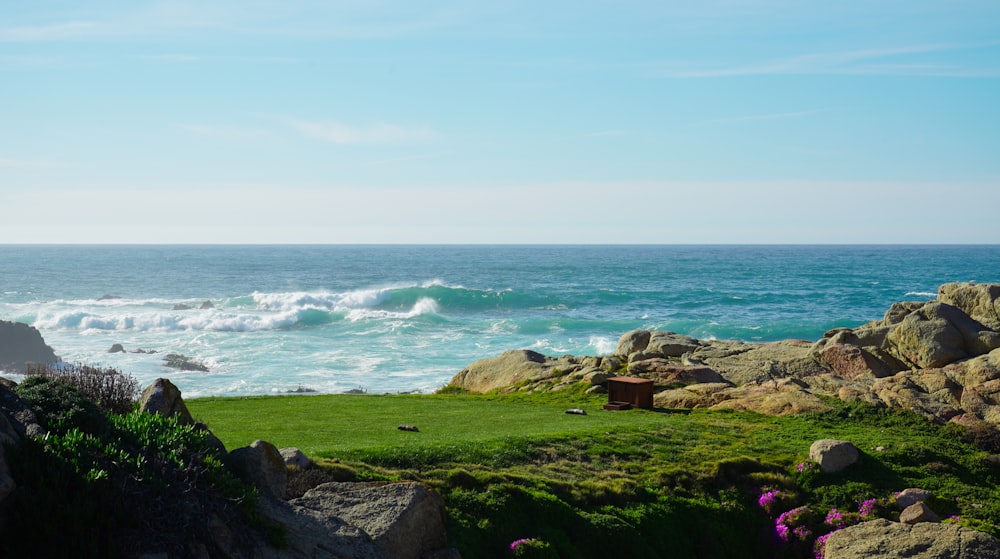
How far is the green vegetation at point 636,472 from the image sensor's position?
13.6 metres

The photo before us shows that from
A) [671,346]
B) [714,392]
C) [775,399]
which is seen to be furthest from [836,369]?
[671,346]

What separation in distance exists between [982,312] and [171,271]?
13326 cm

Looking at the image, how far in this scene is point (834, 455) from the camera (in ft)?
56.4

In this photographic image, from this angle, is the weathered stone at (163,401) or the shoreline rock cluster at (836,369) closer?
the weathered stone at (163,401)

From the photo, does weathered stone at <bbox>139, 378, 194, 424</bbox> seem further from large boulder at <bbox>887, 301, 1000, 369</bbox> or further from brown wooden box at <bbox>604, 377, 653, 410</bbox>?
large boulder at <bbox>887, 301, 1000, 369</bbox>

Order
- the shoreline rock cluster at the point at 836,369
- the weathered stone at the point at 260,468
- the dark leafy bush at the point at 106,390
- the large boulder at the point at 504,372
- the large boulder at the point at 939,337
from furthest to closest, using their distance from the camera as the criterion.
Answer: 1. the large boulder at the point at 504,372
2. the large boulder at the point at 939,337
3. the shoreline rock cluster at the point at 836,369
4. the dark leafy bush at the point at 106,390
5. the weathered stone at the point at 260,468

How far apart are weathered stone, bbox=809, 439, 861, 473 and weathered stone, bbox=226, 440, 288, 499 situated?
11874 millimetres

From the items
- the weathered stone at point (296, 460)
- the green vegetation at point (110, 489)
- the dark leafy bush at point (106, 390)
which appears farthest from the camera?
the dark leafy bush at point (106, 390)

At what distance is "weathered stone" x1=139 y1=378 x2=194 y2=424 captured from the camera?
12.0 m

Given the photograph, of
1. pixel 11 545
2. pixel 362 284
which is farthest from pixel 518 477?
pixel 362 284

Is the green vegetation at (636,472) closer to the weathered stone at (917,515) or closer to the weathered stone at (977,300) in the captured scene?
the weathered stone at (917,515)

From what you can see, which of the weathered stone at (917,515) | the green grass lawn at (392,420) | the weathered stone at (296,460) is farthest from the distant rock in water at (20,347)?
the weathered stone at (917,515)

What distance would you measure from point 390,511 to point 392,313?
2757 inches

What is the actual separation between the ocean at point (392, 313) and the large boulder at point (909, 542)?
27.6 m
